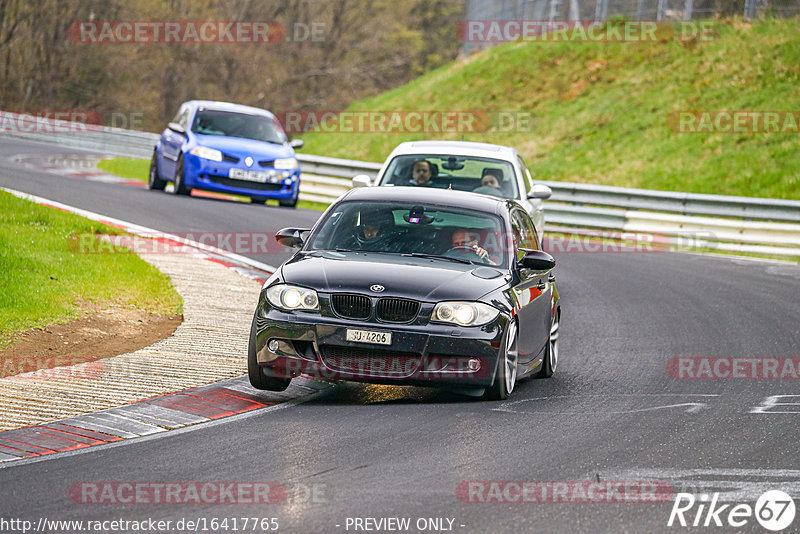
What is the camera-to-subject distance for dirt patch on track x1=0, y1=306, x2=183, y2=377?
941 centimetres

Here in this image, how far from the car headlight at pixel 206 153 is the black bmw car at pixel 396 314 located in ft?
44.1

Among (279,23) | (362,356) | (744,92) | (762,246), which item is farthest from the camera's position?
(279,23)

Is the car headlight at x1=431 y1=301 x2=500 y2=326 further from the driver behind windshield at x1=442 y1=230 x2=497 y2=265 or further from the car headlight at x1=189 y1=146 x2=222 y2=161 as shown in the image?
the car headlight at x1=189 y1=146 x2=222 y2=161

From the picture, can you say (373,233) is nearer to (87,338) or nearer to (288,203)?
(87,338)

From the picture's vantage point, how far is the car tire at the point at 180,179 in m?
23.0

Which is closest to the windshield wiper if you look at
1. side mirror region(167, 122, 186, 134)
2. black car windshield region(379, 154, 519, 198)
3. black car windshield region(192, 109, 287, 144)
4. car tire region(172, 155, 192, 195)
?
black car windshield region(379, 154, 519, 198)

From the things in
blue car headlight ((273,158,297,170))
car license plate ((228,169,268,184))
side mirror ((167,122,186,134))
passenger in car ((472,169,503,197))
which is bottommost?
car license plate ((228,169,268,184))

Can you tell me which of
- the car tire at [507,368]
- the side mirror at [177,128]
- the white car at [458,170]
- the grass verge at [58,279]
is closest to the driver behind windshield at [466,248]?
A: the car tire at [507,368]

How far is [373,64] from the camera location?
63.8 m

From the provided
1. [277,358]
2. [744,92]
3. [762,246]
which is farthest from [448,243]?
[744,92]

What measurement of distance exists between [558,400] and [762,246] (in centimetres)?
1493

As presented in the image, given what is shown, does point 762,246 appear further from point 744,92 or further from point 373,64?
point 373,64

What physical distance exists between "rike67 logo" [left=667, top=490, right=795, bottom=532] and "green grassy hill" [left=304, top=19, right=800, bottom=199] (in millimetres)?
21499

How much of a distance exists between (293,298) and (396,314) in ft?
2.37
